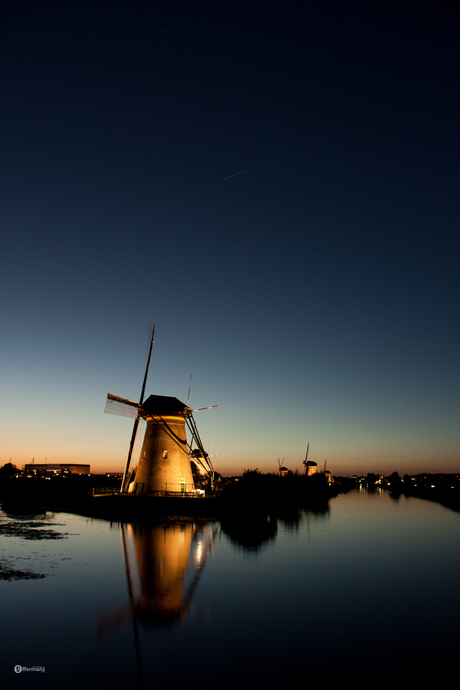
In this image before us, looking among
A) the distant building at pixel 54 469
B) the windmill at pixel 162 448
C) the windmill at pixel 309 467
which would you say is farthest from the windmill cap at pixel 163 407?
the distant building at pixel 54 469

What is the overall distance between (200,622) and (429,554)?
20.3m

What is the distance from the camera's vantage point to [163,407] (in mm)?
39781

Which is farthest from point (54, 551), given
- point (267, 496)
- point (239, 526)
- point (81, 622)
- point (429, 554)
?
point (267, 496)

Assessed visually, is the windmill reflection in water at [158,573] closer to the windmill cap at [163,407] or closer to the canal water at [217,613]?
the canal water at [217,613]

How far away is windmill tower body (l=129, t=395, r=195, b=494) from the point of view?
126 ft

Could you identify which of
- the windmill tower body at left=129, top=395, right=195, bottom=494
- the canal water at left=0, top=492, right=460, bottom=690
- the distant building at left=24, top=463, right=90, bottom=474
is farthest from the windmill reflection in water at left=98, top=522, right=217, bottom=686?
the distant building at left=24, top=463, right=90, bottom=474

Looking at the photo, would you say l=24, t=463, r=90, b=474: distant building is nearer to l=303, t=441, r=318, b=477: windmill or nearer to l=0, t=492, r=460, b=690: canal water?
l=303, t=441, r=318, b=477: windmill

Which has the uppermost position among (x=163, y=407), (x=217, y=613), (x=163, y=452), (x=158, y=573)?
(x=163, y=407)

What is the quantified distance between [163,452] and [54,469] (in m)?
125

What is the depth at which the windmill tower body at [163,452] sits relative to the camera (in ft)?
126

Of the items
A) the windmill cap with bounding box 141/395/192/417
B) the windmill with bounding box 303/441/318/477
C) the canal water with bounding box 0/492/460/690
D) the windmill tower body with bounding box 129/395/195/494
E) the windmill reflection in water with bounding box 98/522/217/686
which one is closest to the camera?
the canal water with bounding box 0/492/460/690

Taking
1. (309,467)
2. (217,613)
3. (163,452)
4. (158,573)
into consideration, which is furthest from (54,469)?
(217,613)

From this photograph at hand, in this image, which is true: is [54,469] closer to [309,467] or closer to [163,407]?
[309,467]

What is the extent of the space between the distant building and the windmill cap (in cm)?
11203
